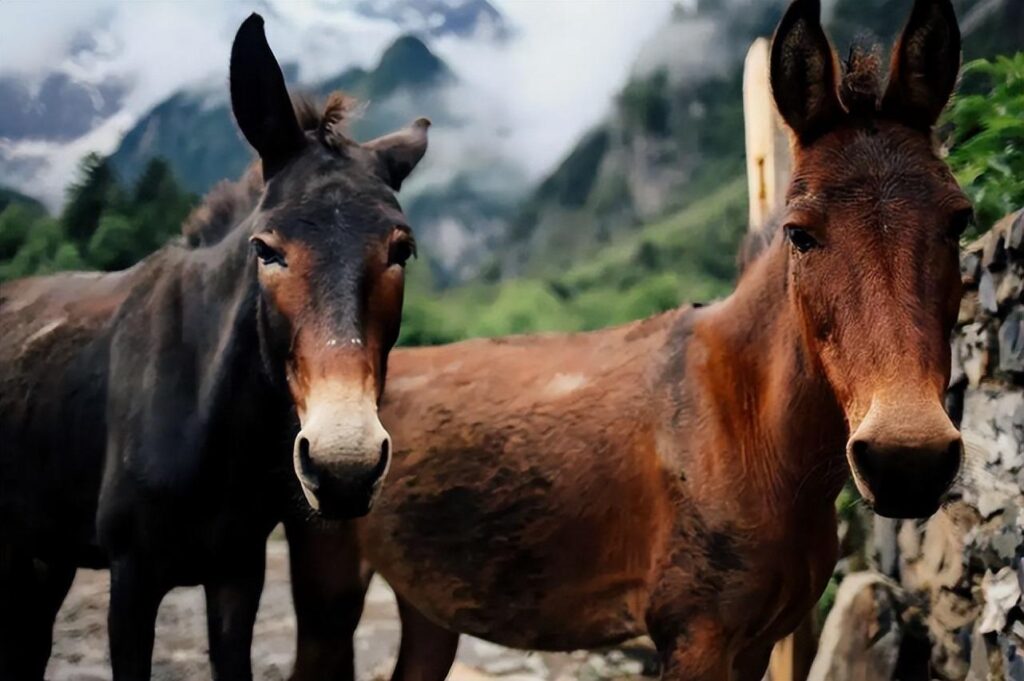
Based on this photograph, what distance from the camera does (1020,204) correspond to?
2.54m

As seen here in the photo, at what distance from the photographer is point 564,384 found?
1983mm

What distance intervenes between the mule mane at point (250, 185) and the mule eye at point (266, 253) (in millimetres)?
223

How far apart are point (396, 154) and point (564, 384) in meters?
0.62

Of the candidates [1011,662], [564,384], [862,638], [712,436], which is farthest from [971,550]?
[564,384]

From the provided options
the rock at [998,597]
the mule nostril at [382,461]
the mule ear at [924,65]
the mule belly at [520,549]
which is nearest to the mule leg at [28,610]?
the mule belly at [520,549]

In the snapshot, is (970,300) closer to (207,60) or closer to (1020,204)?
(1020,204)

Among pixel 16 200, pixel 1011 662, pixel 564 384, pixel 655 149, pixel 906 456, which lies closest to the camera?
pixel 906 456

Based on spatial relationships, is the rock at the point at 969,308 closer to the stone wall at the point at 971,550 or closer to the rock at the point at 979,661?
the stone wall at the point at 971,550

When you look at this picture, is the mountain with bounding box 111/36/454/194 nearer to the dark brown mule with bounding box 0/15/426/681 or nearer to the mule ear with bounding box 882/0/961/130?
the dark brown mule with bounding box 0/15/426/681

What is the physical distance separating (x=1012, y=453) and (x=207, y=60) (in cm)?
293

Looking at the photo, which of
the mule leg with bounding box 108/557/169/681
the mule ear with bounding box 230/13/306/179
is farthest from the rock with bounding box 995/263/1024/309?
the mule leg with bounding box 108/557/169/681

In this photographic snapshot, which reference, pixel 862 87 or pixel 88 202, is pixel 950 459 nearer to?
pixel 862 87

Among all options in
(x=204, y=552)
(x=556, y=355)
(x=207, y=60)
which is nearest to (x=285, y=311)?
(x=204, y=552)

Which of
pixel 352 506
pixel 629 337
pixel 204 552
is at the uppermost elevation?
pixel 629 337
